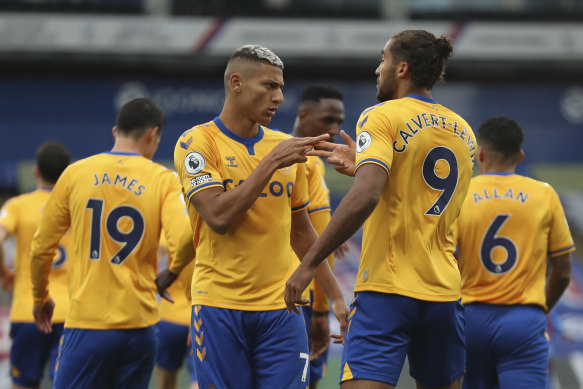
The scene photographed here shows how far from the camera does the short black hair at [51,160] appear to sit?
745 cm

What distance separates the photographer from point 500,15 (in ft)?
67.9

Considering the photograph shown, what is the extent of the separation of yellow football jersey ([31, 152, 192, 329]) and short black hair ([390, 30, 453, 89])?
1.90m

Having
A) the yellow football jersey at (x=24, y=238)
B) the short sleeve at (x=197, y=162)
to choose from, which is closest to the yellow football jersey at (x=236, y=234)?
the short sleeve at (x=197, y=162)

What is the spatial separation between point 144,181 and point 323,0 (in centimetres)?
1548

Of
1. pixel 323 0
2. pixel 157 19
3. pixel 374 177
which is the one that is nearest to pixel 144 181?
pixel 374 177

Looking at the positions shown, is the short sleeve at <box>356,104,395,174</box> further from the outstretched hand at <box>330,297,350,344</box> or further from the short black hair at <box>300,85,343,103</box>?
the short black hair at <box>300,85,343,103</box>

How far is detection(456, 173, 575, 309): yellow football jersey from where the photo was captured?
19.6 feet

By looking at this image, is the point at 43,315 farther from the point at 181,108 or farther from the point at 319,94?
the point at 181,108

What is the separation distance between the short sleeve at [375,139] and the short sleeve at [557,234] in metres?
2.13

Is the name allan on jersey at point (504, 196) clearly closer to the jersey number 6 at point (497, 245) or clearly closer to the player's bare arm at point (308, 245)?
the jersey number 6 at point (497, 245)

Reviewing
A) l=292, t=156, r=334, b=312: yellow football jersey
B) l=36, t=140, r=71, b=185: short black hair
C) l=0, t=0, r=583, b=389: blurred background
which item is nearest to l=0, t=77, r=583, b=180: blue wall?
l=0, t=0, r=583, b=389: blurred background

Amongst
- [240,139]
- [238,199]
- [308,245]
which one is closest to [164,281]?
[308,245]

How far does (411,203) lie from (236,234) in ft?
3.09

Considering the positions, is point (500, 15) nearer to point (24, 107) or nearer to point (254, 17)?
point (254, 17)
